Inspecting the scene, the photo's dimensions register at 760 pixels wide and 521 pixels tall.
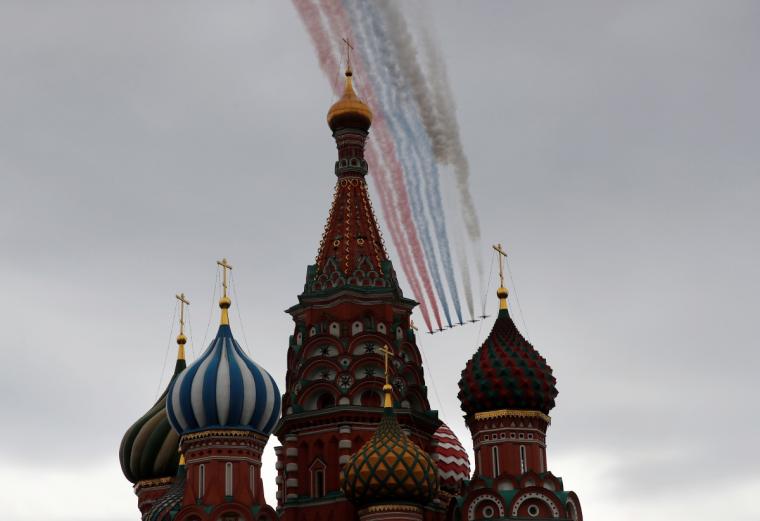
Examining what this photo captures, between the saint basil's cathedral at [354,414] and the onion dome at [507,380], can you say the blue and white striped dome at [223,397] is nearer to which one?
the saint basil's cathedral at [354,414]

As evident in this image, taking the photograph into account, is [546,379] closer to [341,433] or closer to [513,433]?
[513,433]

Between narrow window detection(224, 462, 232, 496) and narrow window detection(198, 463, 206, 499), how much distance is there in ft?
1.65

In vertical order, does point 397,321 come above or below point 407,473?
above

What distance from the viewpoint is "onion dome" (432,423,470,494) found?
47.7m

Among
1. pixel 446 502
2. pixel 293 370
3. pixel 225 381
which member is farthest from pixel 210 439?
pixel 446 502

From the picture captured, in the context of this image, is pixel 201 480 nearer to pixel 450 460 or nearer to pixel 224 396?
pixel 224 396

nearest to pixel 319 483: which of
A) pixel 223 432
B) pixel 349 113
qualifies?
pixel 223 432

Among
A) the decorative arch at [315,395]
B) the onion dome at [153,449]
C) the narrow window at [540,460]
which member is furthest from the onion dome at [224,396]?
the narrow window at [540,460]

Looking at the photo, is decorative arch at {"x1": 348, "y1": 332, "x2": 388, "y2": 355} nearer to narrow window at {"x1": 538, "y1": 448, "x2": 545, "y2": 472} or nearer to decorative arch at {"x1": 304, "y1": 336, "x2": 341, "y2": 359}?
decorative arch at {"x1": 304, "y1": 336, "x2": 341, "y2": 359}

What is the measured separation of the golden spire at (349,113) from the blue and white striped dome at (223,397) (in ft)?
26.0

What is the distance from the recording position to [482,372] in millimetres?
44062

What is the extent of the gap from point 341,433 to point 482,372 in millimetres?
3876

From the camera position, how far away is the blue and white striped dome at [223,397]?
4322cm

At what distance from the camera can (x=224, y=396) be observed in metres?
43.2
